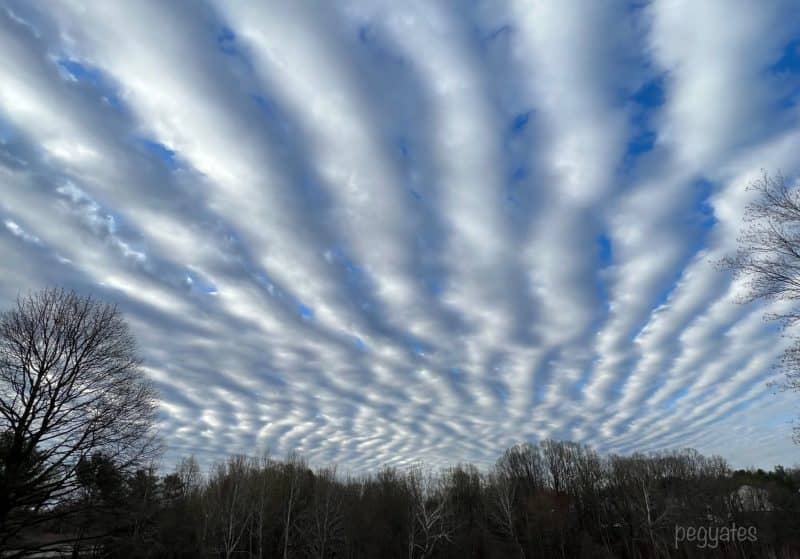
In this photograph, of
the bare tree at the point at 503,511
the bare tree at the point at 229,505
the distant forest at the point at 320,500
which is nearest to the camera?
the distant forest at the point at 320,500

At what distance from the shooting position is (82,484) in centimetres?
1736

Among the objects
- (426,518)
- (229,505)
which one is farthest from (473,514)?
(229,505)

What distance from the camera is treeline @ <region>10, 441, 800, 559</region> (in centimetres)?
5141

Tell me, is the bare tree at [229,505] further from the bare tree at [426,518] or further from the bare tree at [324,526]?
the bare tree at [426,518]

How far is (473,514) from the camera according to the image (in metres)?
71.1

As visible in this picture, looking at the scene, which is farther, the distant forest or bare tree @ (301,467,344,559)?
bare tree @ (301,467,344,559)

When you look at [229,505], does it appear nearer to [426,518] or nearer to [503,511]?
[426,518]

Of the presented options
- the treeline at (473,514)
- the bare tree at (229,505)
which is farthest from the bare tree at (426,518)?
the bare tree at (229,505)

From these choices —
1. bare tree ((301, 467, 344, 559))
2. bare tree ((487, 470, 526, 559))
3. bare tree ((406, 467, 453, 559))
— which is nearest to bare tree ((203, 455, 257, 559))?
bare tree ((301, 467, 344, 559))

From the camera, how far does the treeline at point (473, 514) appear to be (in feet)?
169

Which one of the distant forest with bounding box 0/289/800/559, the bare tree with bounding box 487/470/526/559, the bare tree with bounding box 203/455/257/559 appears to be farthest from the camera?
the bare tree with bounding box 487/470/526/559

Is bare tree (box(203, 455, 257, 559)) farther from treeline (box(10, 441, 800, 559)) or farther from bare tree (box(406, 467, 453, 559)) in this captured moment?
bare tree (box(406, 467, 453, 559))

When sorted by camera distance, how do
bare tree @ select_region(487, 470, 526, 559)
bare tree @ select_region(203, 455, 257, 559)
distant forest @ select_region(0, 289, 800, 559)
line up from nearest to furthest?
1. distant forest @ select_region(0, 289, 800, 559)
2. bare tree @ select_region(203, 455, 257, 559)
3. bare tree @ select_region(487, 470, 526, 559)

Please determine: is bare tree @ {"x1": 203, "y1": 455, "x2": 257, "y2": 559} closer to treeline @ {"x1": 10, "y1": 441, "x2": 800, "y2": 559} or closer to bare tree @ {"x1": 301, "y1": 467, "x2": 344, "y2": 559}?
treeline @ {"x1": 10, "y1": 441, "x2": 800, "y2": 559}
